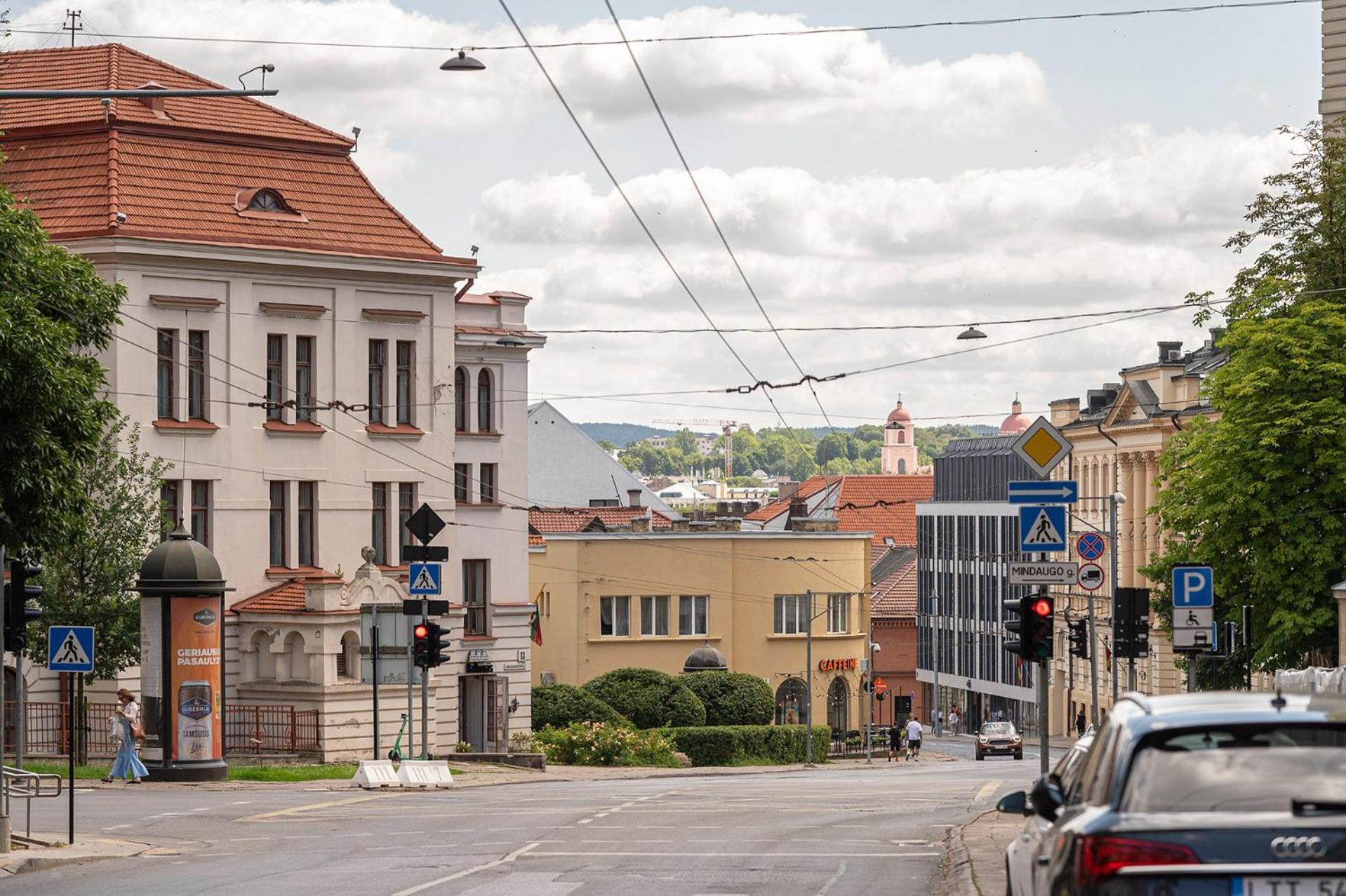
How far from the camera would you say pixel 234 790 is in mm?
36156

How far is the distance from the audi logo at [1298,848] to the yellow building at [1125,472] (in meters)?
70.9

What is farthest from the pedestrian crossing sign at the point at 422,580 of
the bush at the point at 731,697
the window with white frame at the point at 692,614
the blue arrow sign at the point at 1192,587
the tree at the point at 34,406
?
the window with white frame at the point at 692,614

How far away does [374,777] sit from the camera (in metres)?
37.2

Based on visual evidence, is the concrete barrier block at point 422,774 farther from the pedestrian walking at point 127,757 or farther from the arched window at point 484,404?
the arched window at point 484,404

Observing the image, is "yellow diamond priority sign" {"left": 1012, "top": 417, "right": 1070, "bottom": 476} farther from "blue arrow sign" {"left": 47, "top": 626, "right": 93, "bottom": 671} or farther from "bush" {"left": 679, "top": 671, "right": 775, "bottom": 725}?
"bush" {"left": 679, "top": 671, "right": 775, "bottom": 725}

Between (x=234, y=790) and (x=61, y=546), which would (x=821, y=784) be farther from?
(x=61, y=546)

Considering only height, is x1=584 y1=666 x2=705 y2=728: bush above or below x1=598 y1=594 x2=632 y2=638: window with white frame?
below

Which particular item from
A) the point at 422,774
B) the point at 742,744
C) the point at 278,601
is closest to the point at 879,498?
the point at 742,744

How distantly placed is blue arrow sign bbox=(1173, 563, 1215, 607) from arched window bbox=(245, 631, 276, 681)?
27.0m

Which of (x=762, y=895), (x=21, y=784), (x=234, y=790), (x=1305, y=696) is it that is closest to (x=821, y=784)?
(x=234, y=790)

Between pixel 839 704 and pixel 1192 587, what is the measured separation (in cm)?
6355

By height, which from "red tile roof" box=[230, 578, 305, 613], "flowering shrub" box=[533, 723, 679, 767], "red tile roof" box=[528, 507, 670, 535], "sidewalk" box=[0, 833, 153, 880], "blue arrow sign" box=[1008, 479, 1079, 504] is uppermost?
"red tile roof" box=[528, 507, 670, 535]

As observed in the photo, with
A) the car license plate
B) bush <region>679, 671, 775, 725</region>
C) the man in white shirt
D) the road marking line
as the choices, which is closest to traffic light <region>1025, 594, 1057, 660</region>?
the road marking line

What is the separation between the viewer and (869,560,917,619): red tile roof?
13312 centimetres
